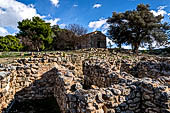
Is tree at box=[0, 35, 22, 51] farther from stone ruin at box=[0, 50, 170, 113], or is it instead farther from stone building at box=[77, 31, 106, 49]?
stone ruin at box=[0, 50, 170, 113]

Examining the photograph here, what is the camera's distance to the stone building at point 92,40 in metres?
27.8

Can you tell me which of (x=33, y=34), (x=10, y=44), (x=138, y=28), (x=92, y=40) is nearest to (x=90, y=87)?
(x=138, y=28)

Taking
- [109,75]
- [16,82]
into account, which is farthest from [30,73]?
[109,75]

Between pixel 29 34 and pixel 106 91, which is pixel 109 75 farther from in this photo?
pixel 29 34

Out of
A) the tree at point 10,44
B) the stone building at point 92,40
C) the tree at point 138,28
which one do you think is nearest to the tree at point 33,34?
the tree at point 10,44

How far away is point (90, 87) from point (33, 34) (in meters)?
27.3

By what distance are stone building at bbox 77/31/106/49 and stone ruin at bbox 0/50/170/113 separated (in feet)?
63.2

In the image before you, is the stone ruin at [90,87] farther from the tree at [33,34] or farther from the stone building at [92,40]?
the tree at [33,34]

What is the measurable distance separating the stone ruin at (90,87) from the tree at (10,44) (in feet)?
82.3

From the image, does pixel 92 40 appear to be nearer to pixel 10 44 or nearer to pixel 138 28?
pixel 138 28

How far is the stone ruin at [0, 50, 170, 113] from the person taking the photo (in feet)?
8.89

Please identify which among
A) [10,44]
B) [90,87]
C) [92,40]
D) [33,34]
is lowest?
[90,87]

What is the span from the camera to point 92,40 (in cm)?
2902

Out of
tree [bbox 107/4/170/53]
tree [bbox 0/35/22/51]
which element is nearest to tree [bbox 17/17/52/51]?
tree [bbox 0/35/22/51]
